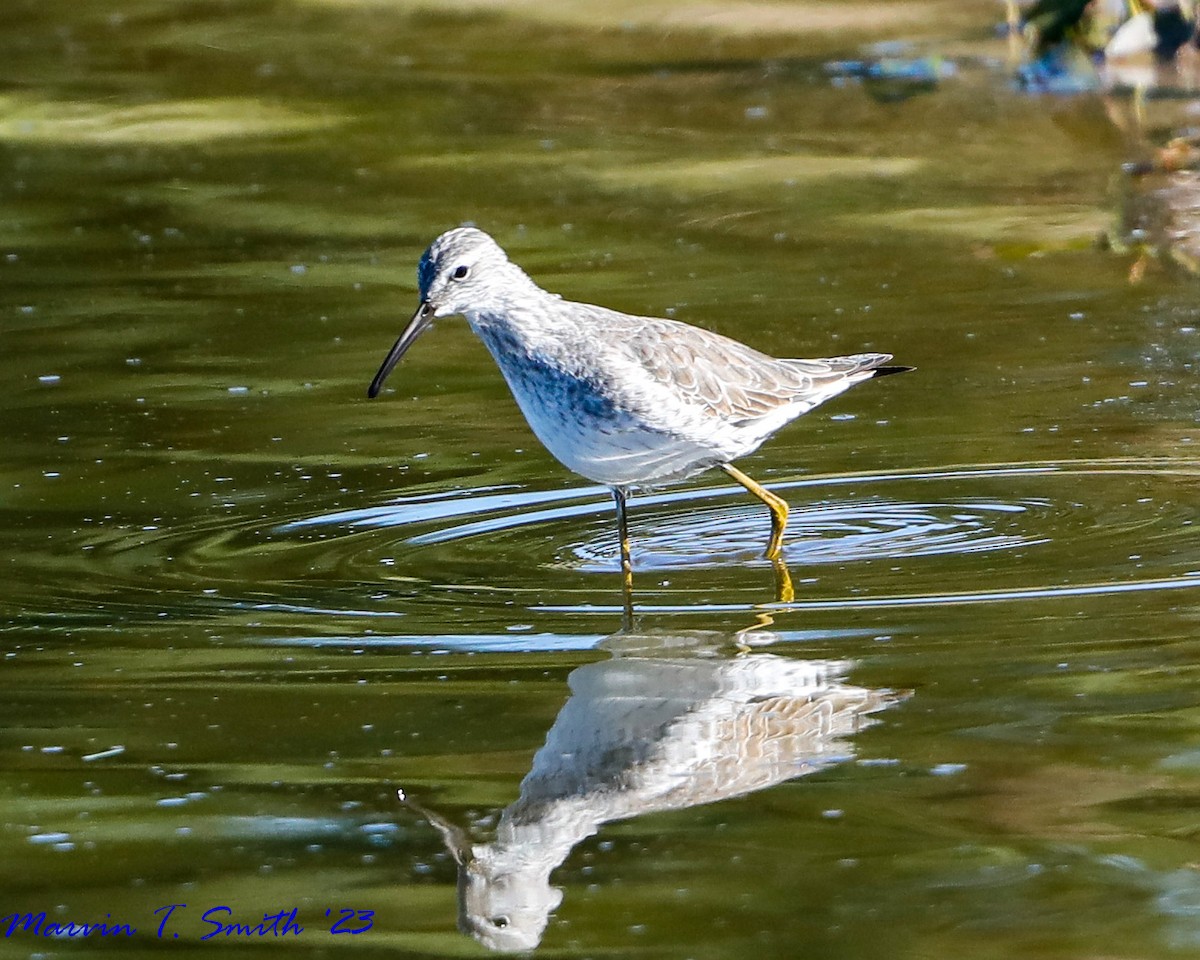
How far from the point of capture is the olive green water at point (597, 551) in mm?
5398

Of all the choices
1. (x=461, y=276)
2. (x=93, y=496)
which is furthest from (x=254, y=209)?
(x=461, y=276)

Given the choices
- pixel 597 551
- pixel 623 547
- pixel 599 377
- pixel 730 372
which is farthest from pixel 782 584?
pixel 730 372

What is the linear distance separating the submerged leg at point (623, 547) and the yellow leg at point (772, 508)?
1.53 ft

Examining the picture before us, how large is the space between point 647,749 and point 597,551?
2.25m

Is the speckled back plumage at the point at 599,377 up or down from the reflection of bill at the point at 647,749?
up

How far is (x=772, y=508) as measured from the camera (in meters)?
8.35

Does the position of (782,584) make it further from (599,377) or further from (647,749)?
(647,749)

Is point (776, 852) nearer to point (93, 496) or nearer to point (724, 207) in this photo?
point (93, 496)

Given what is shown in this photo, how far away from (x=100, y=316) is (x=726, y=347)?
15.1 ft

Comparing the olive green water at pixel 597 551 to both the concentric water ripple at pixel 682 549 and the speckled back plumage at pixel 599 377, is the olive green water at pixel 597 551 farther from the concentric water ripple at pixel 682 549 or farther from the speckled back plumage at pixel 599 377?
the speckled back plumage at pixel 599 377

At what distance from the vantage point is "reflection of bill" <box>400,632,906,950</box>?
5348mm

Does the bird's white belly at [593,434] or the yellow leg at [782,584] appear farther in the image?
the bird's white belly at [593,434]

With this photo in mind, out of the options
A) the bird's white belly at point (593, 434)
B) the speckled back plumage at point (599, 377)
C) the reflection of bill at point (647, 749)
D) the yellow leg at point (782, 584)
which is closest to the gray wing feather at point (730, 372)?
the speckled back plumage at point (599, 377)

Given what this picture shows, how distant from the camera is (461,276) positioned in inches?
320
